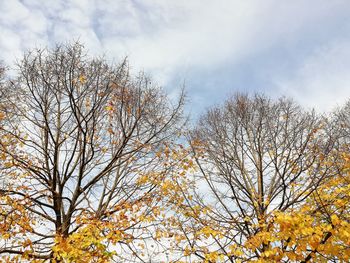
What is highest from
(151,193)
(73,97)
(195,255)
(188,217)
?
(73,97)

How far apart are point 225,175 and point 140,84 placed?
4440 millimetres

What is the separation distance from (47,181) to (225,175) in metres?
5.90

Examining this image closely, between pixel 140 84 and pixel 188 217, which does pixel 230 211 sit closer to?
pixel 188 217

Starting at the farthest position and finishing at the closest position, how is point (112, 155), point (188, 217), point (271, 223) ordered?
point (112, 155) < point (188, 217) < point (271, 223)

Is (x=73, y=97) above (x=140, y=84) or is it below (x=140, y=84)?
below

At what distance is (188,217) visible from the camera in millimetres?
8648

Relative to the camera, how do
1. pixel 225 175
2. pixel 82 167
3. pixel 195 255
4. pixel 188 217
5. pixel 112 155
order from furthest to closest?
pixel 225 175 < pixel 112 155 < pixel 188 217 < pixel 82 167 < pixel 195 255

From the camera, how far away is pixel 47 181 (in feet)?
27.5

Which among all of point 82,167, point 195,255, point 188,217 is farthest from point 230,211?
point 82,167

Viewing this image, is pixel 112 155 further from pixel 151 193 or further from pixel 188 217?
pixel 188 217

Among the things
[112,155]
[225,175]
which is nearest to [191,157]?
[225,175]

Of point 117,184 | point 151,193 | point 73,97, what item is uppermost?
point 73,97

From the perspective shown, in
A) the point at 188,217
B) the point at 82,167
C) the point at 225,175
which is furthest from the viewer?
the point at 225,175

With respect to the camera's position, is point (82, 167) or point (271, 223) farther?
point (82, 167)
